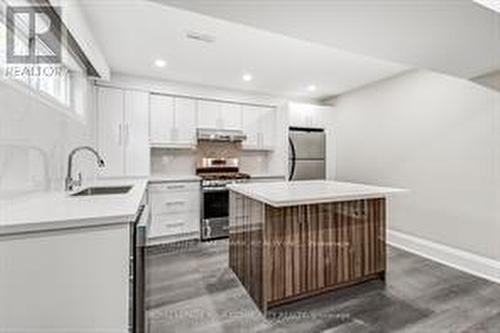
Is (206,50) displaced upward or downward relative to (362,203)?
upward

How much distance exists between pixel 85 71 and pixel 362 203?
3428mm

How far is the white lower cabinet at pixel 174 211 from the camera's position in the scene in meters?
3.51

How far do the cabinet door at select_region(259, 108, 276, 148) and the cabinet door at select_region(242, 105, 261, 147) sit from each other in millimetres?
78

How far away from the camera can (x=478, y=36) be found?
168 centimetres

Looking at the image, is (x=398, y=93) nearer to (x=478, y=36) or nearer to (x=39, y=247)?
(x=478, y=36)

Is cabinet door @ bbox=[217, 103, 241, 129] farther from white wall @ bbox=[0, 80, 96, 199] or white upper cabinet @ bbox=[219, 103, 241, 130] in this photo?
white wall @ bbox=[0, 80, 96, 199]

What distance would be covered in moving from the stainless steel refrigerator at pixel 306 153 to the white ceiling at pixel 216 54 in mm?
800

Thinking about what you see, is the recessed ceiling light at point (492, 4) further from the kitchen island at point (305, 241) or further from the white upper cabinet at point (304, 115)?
the white upper cabinet at point (304, 115)

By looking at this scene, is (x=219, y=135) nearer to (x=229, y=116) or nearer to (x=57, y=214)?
(x=229, y=116)

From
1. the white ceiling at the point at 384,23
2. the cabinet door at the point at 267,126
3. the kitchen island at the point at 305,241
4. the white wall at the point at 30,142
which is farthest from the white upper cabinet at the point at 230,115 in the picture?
the white ceiling at the point at 384,23

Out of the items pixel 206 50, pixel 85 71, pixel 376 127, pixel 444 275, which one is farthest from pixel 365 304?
pixel 85 71

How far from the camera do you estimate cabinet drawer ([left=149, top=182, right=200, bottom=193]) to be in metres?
3.50

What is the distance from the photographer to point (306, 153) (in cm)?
446

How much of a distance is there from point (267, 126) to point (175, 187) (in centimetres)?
199
